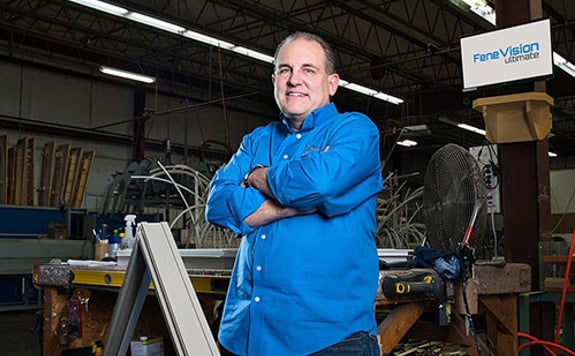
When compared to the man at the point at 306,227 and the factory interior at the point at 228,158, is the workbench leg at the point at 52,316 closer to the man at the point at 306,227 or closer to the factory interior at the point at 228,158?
the factory interior at the point at 228,158

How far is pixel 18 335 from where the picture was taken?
221 inches

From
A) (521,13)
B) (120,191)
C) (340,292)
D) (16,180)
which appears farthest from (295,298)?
(16,180)

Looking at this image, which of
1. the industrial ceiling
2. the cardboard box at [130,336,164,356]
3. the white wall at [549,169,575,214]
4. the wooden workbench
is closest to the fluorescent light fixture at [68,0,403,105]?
the industrial ceiling

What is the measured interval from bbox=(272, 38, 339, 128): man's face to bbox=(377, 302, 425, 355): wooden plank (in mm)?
631

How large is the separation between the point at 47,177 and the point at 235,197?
8.26 m

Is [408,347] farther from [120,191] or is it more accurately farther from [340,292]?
[120,191]

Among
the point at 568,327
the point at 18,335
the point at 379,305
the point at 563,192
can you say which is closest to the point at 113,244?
the point at 379,305

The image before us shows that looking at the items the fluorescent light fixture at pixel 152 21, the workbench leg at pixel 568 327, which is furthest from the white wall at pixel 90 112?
the workbench leg at pixel 568 327

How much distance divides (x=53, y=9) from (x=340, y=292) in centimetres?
957

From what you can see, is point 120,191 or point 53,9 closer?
point 120,191

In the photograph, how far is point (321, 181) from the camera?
3.90 ft

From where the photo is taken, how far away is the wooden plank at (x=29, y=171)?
8381 millimetres

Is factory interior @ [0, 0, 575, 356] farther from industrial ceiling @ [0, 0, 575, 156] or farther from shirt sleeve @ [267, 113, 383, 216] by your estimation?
shirt sleeve @ [267, 113, 383, 216]

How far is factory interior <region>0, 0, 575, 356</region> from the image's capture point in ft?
6.04
